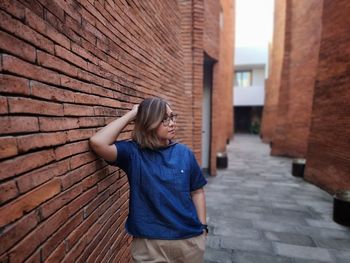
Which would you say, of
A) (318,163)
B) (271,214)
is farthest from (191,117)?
(318,163)

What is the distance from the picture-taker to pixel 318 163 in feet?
26.5

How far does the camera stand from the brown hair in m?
1.89

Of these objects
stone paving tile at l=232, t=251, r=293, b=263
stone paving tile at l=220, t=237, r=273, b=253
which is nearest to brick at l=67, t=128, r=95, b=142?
stone paving tile at l=232, t=251, r=293, b=263

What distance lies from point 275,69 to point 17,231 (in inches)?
707

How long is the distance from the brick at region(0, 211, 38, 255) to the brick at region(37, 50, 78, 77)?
0.82 meters

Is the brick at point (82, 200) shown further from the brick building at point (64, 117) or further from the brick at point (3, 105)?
the brick at point (3, 105)

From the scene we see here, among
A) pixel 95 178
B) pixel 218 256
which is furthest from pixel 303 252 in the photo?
pixel 95 178

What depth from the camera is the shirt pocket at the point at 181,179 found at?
1850mm

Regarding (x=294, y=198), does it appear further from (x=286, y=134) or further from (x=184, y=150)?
(x=286, y=134)

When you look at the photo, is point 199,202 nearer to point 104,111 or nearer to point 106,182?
point 106,182

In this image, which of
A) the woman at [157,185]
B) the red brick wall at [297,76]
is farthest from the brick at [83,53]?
the red brick wall at [297,76]

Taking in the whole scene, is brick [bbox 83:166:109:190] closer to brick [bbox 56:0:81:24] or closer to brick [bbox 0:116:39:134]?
brick [bbox 0:116:39:134]

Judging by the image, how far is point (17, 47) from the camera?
130 cm

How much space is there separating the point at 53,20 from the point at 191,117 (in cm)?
555
